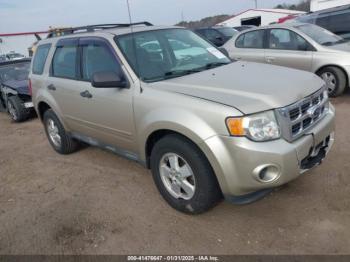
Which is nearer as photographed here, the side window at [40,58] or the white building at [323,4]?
the side window at [40,58]

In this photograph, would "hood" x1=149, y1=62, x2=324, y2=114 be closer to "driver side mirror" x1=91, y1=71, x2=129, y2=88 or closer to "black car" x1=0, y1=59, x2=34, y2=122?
"driver side mirror" x1=91, y1=71, x2=129, y2=88

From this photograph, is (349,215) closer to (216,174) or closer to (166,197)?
(216,174)

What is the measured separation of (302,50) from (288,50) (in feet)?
0.98

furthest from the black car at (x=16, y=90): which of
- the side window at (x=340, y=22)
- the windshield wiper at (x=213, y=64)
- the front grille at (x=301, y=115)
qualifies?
the side window at (x=340, y=22)

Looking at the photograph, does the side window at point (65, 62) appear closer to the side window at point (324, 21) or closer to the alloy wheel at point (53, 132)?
the alloy wheel at point (53, 132)

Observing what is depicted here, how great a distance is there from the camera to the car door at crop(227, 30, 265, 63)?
312 inches

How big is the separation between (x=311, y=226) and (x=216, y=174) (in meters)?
1.00

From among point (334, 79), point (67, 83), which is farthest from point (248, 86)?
point (334, 79)

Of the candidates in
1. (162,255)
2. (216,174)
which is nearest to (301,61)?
(216,174)

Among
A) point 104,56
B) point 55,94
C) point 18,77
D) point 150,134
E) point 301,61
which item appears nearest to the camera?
point 150,134

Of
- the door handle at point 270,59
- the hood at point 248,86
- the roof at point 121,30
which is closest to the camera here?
the hood at point 248,86

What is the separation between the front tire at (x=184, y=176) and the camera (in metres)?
3.03

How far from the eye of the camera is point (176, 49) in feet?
13.4

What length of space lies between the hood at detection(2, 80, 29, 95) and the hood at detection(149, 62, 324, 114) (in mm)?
6080
